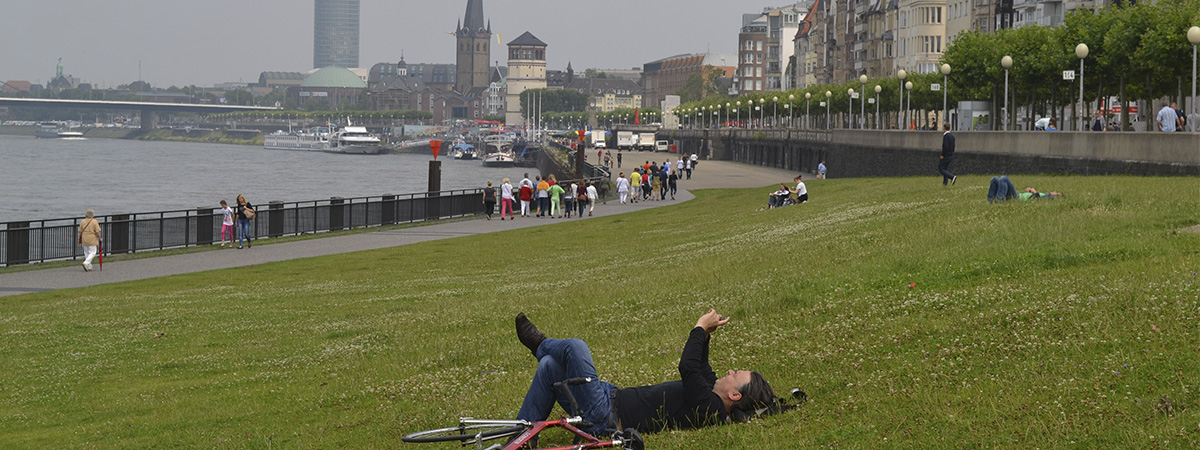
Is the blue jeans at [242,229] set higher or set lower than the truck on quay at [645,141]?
lower

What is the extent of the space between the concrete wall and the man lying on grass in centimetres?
2171

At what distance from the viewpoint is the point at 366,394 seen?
40.1 feet

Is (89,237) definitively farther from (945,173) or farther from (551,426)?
(551,426)

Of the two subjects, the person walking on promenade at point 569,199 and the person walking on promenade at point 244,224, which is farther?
the person walking on promenade at point 569,199

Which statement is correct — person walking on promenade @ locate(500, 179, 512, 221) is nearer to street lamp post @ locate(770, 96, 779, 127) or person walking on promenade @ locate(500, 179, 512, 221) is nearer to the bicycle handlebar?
the bicycle handlebar

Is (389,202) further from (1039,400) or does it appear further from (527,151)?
(527,151)

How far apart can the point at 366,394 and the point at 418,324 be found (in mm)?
4941

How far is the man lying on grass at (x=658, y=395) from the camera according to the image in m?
9.15

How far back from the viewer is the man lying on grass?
9.15 m

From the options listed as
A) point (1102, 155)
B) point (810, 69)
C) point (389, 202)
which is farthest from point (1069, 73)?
point (810, 69)

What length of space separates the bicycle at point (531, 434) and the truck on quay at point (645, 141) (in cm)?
16885

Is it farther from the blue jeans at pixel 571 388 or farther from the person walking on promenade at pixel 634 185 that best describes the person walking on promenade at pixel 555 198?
the blue jeans at pixel 571 388

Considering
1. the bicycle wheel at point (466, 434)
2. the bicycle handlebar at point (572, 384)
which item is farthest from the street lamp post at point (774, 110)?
the bicycle wheel at point (466, 434)

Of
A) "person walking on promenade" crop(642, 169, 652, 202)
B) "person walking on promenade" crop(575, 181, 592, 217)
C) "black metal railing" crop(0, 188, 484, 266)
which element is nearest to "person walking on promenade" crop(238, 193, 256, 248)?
"black metal railing" crop(0, 188, 484, 266)
